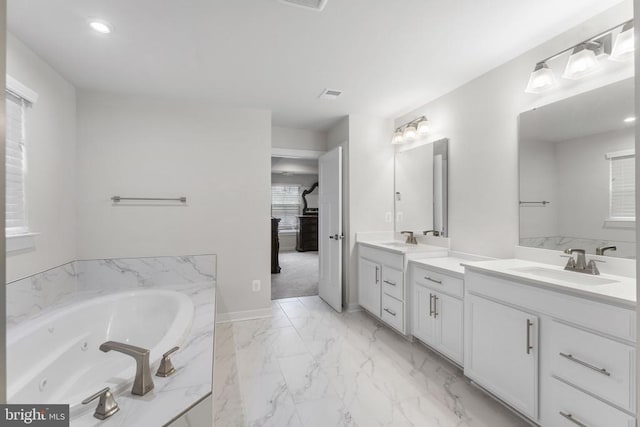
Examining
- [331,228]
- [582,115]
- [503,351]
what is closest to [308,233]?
[331,228]

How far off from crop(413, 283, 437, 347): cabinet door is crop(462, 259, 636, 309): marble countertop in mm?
583

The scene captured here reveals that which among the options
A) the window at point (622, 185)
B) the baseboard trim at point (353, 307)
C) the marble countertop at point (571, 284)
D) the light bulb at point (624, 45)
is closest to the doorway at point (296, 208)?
the baseboard trim at point (353, 307)

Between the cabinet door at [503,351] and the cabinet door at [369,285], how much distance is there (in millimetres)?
1125

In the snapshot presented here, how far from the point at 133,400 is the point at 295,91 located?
2524 mm

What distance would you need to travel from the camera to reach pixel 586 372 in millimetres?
1312

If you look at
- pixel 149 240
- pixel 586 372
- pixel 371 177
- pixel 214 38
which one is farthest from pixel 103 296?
pixel 586 372

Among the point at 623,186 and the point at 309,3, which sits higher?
the point at 309,3

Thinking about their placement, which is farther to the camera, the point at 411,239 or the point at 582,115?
the point at 411,239

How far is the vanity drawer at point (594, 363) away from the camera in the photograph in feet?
3.87

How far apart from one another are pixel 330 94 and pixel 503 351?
2.45 metres

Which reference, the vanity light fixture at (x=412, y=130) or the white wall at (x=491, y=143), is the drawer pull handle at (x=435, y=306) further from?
the vanity light fixture at (x=412, y=130)

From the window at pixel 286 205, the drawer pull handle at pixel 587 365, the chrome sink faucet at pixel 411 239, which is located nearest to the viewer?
the drawer pull handle at pixel 587 365

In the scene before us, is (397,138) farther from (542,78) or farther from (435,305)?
(435,305)

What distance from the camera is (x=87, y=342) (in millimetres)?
2043
